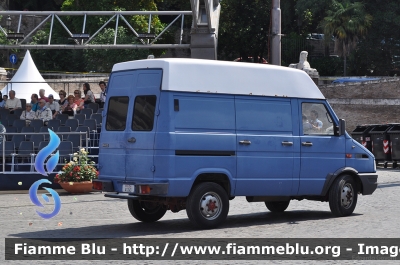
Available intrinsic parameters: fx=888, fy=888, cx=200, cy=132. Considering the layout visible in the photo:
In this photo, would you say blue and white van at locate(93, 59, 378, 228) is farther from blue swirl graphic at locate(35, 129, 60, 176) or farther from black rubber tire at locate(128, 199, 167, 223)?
blue swirl graphic at locate(35, 129, 60, 176)

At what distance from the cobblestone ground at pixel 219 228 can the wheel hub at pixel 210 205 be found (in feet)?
0.88

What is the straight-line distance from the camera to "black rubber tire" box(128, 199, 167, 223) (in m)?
14.8

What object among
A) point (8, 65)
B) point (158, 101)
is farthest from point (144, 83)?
point (8, 65)

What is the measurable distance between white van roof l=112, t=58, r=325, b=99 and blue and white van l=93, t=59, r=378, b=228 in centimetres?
2

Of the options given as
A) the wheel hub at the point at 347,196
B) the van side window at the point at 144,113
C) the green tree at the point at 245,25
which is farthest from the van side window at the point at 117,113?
the green tree at the point at 245,25

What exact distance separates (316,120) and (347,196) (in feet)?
4.77

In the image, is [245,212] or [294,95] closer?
[294,95]

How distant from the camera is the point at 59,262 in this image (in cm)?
1042

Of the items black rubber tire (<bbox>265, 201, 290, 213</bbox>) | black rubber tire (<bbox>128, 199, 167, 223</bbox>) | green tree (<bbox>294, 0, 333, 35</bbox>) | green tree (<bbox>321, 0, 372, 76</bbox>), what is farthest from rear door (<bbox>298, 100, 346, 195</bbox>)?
green tree (<bbox>294, 0, 333, 35</bbox>)

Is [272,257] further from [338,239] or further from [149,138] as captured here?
[149,138]

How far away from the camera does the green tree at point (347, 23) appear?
63.1 m

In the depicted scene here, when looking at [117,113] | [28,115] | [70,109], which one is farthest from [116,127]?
[70,109]

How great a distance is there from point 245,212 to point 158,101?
4.04 m

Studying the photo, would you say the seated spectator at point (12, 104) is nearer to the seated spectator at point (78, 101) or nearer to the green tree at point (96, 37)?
the seated spectator at point (78, 101)
